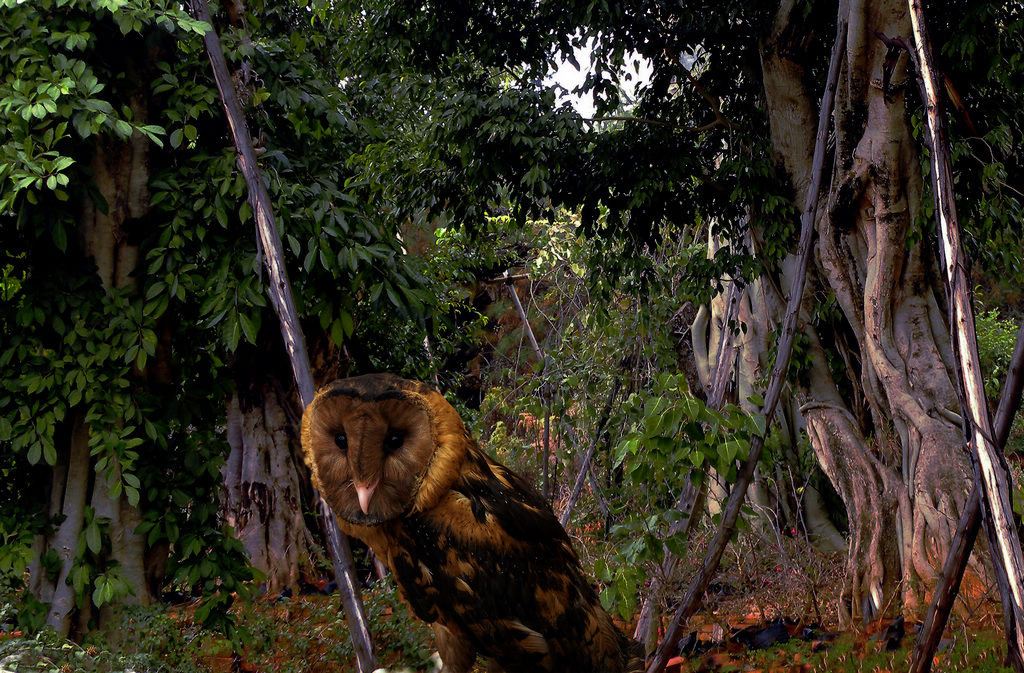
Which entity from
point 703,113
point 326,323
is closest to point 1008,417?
point 326,323

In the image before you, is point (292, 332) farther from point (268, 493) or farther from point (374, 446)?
point (268, 493)

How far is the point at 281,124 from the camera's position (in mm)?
3492

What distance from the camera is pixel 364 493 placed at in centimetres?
152

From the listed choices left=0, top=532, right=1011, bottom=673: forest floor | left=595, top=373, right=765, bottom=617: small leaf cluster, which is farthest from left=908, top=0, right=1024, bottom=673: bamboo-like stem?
left=0, top=532, right=1011, bottom=673: forest floor

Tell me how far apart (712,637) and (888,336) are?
207 centimetres

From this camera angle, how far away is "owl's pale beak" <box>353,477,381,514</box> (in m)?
1.51

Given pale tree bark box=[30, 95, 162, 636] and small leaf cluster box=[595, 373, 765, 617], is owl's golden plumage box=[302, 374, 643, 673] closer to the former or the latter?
small leaf cluster box=[595, 373, 765, 617]

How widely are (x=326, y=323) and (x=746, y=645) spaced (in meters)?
3.14

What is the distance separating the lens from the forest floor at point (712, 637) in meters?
3.20

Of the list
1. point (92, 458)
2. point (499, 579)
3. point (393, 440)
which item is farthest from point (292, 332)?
point (92, 458)

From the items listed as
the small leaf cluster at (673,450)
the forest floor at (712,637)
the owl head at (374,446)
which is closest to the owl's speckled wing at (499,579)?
the owl head at (374,446)

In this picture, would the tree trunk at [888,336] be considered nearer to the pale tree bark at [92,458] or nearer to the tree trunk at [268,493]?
the pale tree bark at [92,458]

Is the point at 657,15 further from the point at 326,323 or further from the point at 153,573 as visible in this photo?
the point at 153,573

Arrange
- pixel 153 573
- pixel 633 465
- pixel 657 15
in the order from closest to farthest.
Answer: pixel 633 465, pixel 153 573, pixel 657 15
